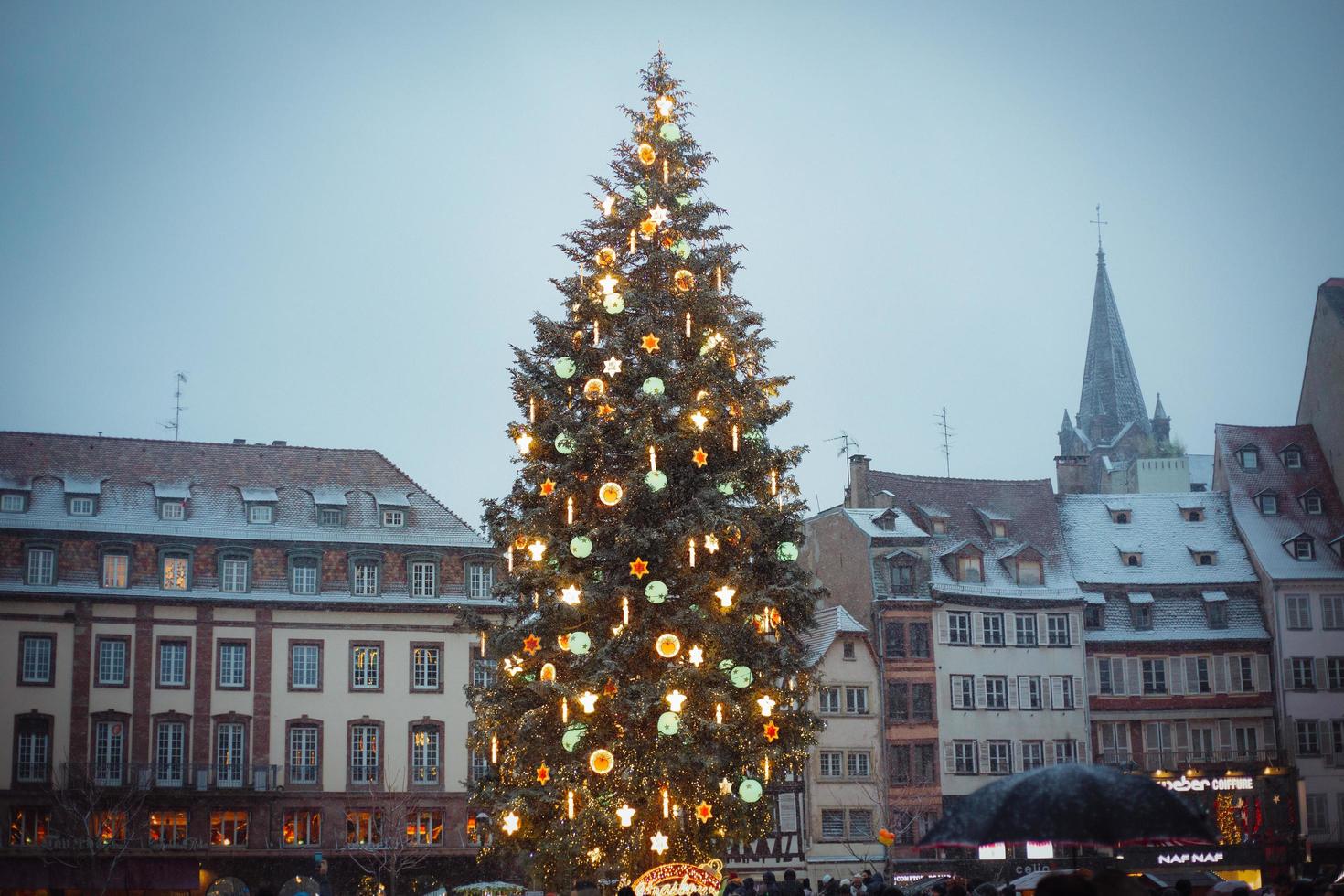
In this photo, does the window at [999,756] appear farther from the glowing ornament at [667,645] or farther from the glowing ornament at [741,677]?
the glowing ornament at [667,645]

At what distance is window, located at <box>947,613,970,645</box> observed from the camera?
2603 inches

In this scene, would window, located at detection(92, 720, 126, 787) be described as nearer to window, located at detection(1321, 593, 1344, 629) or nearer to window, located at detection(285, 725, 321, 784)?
window, located at detection(285, 725, 321, 784)

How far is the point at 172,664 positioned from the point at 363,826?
27.6ft

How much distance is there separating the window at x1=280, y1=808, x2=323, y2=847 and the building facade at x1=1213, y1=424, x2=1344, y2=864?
3605 cm

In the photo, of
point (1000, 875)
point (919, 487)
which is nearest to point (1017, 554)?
point (919, 487)

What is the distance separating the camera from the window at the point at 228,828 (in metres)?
58.4

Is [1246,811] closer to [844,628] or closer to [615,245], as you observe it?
[844,628]

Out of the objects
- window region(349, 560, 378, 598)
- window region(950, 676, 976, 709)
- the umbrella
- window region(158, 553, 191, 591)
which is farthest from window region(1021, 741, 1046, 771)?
the umbrella

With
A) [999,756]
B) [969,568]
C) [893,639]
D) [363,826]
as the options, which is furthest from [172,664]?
[999,756]

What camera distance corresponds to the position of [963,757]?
214 ft

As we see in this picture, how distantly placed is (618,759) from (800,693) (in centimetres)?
369

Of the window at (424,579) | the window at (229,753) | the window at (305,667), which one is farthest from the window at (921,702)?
the window at (229,753)

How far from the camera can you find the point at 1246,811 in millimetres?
66500

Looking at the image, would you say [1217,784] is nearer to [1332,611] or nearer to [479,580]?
[1332,611]
